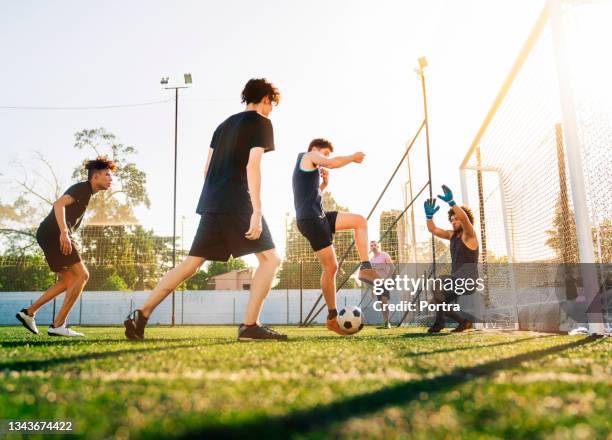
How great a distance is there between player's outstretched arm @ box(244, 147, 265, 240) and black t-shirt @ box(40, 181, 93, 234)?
2485 mm

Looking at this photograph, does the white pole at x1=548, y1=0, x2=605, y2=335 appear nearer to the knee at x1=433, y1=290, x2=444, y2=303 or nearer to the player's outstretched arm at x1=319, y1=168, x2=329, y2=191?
the knee at x1=433, y1=290, x2=444, y2=303

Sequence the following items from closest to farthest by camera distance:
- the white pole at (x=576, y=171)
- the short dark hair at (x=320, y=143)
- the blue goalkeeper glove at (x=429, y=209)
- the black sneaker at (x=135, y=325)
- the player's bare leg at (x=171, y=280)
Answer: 1. the player's bare leg at (x=171, y=280)
2. the black sneaker at (x=135, y=325)
3. the white pole at (x=576, y=171)
4. the short dark hair at (x=320, y=143)
5. the blue goalkeeper glove at (x=429, y=209)

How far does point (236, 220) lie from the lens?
13.0 ft

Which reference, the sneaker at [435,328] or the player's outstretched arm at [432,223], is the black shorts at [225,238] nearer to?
the sneaker at [435,328]

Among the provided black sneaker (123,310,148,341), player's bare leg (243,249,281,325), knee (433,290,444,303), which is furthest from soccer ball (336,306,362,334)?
knee (433,290,444,303)

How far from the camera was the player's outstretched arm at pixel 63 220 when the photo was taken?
17.2ft

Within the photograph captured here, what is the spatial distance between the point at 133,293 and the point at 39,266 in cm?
603

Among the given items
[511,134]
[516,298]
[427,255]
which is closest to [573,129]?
[511,134]

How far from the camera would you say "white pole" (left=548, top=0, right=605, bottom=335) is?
4758mm

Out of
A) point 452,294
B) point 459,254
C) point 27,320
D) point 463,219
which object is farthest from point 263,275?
point 452,294

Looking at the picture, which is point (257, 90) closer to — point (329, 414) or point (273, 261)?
point (273, 261)

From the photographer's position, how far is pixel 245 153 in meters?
4.12

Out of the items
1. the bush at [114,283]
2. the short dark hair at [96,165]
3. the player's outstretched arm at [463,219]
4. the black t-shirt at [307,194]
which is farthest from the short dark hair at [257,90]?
the bush at [114,283]

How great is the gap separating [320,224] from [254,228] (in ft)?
4.15
